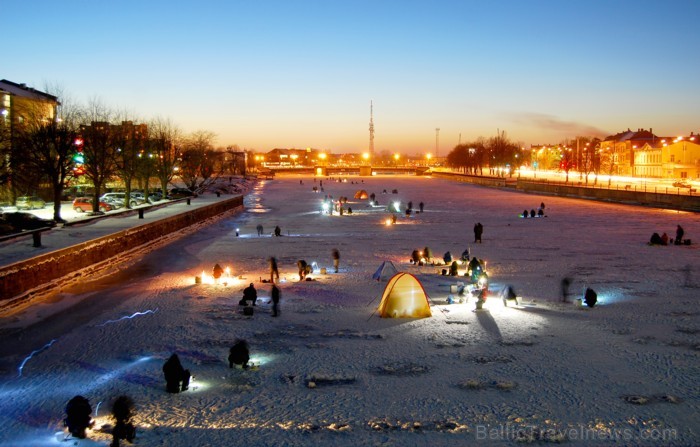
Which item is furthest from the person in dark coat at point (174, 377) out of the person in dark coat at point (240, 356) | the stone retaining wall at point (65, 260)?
the stone retaining wall at point (65, 260)

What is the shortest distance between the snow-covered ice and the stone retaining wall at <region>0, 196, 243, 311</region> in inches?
36.1

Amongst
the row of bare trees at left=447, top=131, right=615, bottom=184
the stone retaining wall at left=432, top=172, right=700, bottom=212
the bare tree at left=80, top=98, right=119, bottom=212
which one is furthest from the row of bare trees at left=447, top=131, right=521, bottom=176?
the bare tree at left=80, top=98, right=119, bottom=212

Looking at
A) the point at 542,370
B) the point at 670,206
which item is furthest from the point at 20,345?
the point at 670,206

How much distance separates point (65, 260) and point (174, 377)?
13727mm

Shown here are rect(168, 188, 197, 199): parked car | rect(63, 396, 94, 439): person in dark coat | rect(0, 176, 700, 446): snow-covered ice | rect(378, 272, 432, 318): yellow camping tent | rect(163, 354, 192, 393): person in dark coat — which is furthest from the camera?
rect(168, 188, 197, 199): parked car

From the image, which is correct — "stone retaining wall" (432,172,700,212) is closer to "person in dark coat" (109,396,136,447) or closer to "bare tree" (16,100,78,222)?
"bare tree" (16,100,78,222)

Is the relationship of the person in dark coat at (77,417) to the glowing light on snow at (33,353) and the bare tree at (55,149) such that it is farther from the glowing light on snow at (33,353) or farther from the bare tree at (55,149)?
the bare tree at (55,149)

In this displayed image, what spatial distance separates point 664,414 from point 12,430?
10533 millimetres

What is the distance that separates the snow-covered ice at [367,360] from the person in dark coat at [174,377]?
226 millimetres

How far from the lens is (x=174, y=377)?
11.3m

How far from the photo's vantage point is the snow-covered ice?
9.77 metres

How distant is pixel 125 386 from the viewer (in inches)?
459

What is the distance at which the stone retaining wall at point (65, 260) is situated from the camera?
1886 centimetres

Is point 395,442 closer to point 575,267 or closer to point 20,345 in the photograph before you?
point 20,345
